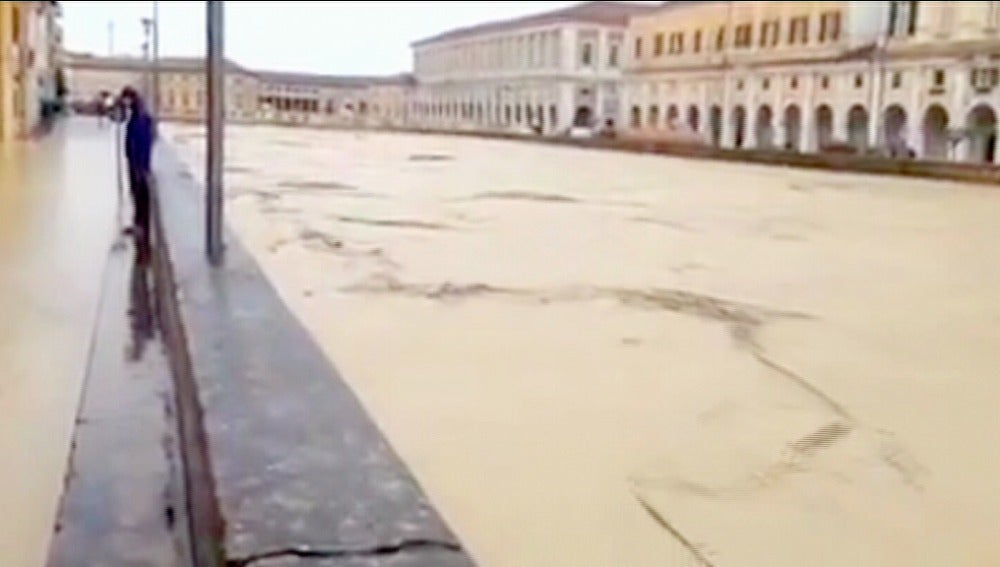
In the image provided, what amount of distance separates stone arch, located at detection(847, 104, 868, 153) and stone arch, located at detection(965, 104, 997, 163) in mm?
7796

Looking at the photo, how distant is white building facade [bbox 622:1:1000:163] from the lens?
648 inches

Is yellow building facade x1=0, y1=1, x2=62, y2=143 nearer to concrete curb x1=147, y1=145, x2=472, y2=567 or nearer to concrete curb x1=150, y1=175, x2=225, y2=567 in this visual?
concrete curb x1=150, y1=175, x2=225, y2=567

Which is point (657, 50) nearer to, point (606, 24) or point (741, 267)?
point (606, 24)

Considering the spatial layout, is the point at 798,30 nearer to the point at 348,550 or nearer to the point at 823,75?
the point at 823,75

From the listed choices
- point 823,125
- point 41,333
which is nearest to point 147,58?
point 823,125

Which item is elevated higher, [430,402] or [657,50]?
[657,50]

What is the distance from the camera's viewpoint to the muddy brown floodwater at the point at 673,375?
2.46 metres

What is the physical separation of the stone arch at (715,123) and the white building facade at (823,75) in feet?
0.14

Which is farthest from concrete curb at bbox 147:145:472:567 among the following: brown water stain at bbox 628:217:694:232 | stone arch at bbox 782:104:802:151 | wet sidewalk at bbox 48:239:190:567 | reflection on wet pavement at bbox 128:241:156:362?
stone arch at bbox 782:104:802:151

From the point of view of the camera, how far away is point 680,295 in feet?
17.7

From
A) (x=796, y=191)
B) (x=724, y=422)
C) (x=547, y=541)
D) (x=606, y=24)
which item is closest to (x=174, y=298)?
(x=724, y=422)

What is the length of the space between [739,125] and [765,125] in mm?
2106

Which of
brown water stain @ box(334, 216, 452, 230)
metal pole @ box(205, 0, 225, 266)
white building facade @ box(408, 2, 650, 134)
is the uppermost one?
white building facade @ box(408, 2, 650, 134)

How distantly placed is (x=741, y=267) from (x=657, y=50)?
3730 cm
